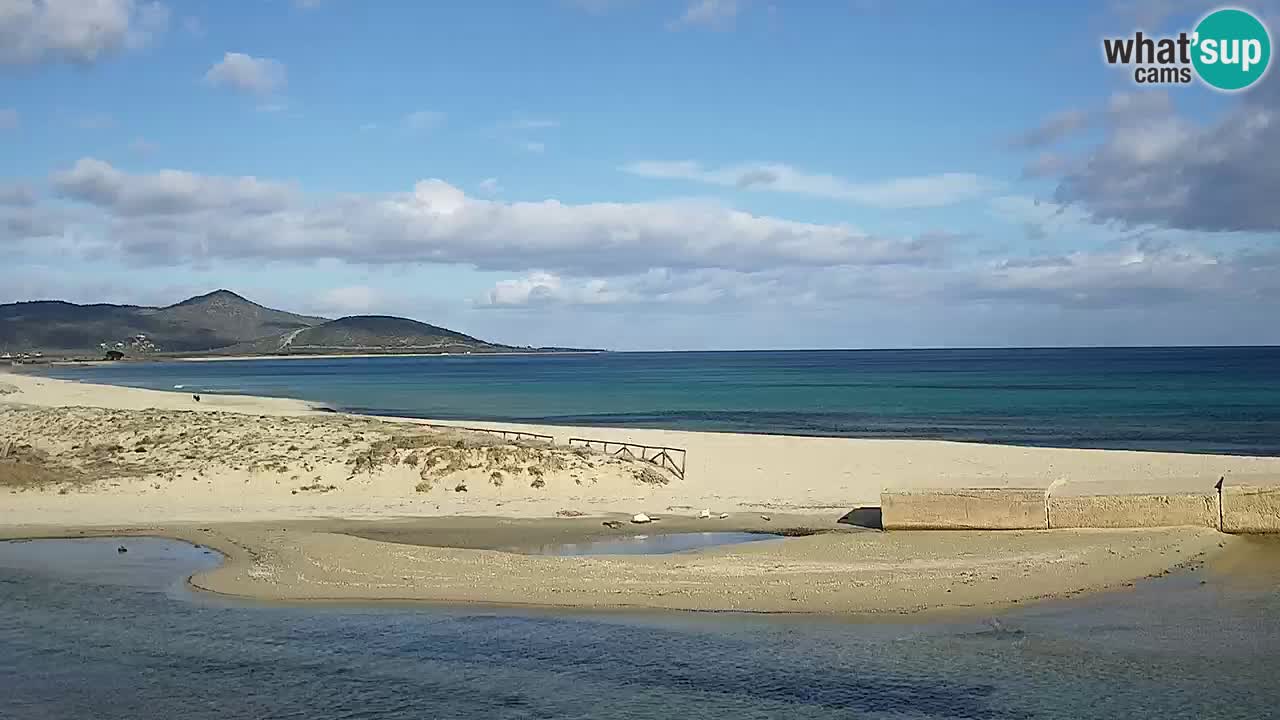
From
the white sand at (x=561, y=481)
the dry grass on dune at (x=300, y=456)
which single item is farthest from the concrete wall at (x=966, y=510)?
the dry grass on dune at (x=300, y=456)

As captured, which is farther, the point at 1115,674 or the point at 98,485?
the point at 98,485

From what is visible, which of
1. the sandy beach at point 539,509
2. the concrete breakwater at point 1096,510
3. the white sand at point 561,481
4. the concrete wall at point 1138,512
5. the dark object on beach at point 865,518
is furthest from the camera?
the white sand at point 561,481

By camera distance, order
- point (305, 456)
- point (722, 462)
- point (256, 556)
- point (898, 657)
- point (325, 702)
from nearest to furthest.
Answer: point (325, 702), point (898, 657), point (256, 556), point (305, 456), point (722, 462)

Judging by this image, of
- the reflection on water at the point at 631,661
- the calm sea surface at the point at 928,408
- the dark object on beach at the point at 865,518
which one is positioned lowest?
the reflection on water at the point at 631,661

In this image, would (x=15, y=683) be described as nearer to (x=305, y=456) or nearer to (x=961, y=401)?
(x=305, y=456)

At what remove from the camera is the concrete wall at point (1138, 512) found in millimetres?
19547

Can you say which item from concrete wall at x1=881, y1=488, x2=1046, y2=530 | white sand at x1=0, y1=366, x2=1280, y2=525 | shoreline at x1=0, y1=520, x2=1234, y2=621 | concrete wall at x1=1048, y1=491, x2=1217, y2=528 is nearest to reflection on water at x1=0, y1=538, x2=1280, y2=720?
shoreline at x1=0, y1=520, x2=1234, y2=621

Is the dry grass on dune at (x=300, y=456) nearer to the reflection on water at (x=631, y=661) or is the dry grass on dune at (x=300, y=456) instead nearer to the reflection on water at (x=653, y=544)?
the reflection on water at (x=653, y=544)

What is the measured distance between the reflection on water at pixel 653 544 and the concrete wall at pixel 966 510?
7.25ft

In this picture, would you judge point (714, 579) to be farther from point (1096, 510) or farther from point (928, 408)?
point (928, 408)

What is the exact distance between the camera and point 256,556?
19031mm

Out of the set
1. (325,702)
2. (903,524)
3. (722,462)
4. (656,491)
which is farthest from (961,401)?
(325,702)

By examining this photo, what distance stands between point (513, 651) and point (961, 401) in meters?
68.3

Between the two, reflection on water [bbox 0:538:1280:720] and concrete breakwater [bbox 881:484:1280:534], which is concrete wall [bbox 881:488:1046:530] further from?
reflection on water [bbox 0:538:1280:720]
